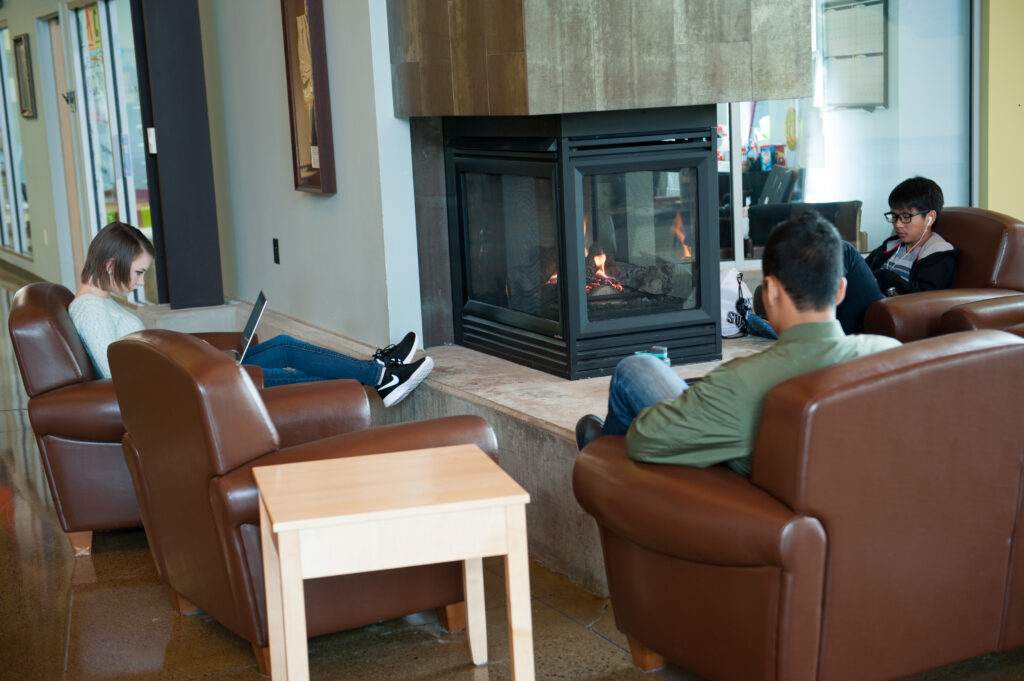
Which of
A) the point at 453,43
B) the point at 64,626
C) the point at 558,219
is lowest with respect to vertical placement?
the point at 64,626

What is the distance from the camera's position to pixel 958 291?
4.34 meters

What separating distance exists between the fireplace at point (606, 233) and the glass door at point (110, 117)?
4095 millimetres

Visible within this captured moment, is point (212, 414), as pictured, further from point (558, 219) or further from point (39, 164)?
point (39, 164)

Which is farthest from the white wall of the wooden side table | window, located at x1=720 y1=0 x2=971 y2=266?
the wooden side table

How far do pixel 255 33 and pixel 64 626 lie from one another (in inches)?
155

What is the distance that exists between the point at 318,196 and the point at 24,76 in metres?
6.20

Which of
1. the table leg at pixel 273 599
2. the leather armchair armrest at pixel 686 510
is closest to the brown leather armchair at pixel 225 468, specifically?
the table leg at pixel 273 599

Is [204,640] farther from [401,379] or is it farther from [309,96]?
[309,96]

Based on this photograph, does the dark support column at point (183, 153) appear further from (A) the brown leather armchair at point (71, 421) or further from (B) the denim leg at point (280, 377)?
(A) the brown leather armchair at point (71, 421)

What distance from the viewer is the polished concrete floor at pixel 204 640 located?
292 cm

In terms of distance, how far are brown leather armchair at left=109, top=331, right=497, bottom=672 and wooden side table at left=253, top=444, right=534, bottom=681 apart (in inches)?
11.5

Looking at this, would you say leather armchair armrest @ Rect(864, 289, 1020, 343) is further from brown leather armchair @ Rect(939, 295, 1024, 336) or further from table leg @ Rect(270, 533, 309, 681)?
table leg @ Rect(270, 533, 309, 681)

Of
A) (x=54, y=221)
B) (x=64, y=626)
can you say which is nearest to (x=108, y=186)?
(x=54, y=221)

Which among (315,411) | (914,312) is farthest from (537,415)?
(914,312)
